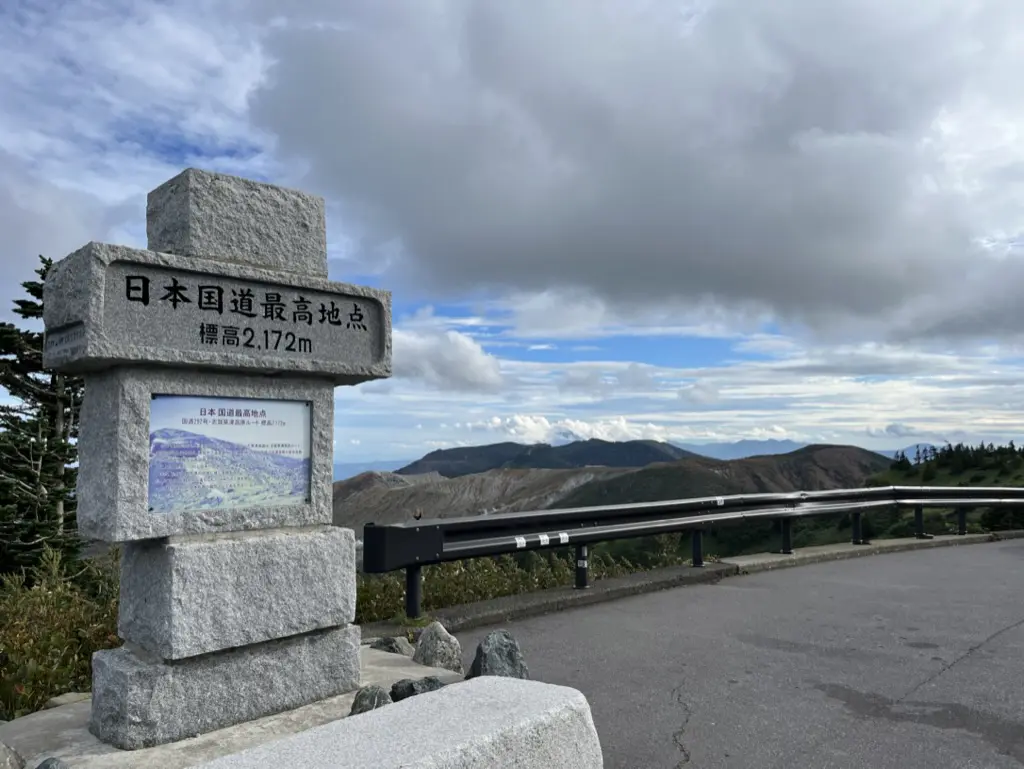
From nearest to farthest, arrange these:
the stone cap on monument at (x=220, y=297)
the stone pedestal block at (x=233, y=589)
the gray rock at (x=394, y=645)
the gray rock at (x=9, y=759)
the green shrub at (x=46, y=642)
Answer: the gray rock at (x=9, y=759) → the stone cap on monument at (x=220, y=297) → the stone pedestal block at (x=233, y=589) → the green shrub at (x=46, y=642) → the gray rock at (x=394, y=645)

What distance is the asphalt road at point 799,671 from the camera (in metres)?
4.20

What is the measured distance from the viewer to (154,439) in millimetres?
4184

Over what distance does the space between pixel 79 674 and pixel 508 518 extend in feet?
12.5

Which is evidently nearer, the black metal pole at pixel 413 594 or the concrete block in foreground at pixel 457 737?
the concrete block in foreground at pixel 457 737

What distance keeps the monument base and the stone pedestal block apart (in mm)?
100

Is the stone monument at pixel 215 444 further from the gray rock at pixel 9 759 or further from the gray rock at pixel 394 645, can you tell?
the gray rock at pixel 394 645

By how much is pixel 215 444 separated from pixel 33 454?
11067 millimetres

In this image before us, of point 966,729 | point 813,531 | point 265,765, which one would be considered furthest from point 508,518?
point 813,531

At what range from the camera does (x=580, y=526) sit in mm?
8258

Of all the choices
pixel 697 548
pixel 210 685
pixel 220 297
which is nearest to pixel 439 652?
pixel 210 685

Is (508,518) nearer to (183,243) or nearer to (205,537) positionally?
(205,537)

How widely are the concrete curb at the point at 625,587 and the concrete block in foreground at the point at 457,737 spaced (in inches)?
132

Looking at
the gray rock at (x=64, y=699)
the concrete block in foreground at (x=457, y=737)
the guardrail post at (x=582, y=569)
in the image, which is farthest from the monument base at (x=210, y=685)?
the guardrail post at (x=582, y=569)

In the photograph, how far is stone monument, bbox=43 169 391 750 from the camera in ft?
13.4
